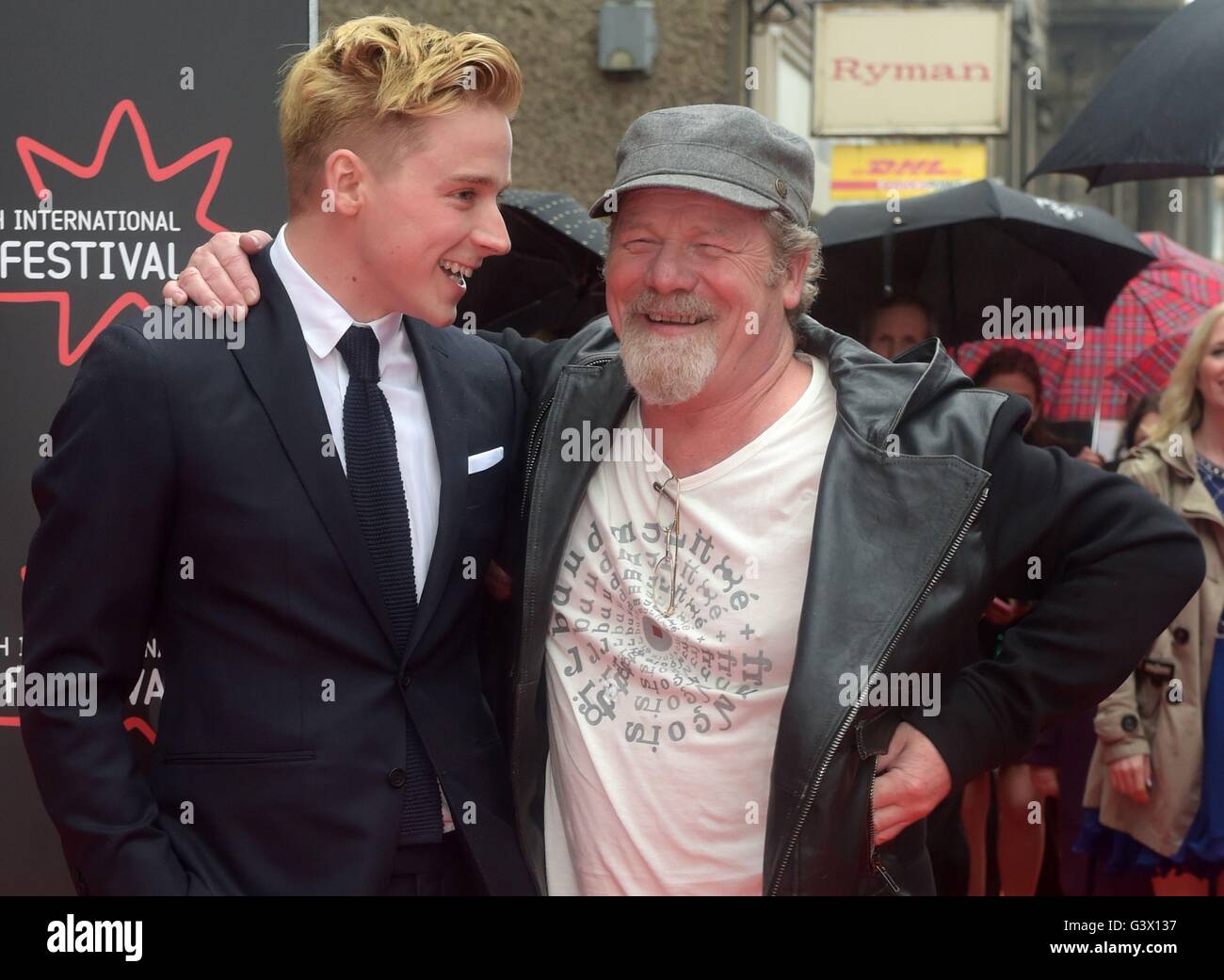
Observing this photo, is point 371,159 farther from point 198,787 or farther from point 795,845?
point 795,845

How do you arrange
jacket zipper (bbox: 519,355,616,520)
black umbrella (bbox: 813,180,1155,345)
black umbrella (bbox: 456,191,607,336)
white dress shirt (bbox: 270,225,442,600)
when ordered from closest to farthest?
white dress shirt (bbox: 270,225,442,600) < jacket zipper (bbox: 519,355,616,520) < black umbrella (bbox: 456,191,607,336) < black umbrella (bbox: 813,180,1155,345)

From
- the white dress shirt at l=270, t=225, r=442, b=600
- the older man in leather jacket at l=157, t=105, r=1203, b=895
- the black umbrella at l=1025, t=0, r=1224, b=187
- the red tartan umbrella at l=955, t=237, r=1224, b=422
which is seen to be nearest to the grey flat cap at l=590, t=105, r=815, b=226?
→ the older man in leather jacket at l=157, t=105, r=1203, b=895

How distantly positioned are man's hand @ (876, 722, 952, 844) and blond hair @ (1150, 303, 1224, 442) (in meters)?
2.71

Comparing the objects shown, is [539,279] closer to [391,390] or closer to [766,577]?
[391,390]

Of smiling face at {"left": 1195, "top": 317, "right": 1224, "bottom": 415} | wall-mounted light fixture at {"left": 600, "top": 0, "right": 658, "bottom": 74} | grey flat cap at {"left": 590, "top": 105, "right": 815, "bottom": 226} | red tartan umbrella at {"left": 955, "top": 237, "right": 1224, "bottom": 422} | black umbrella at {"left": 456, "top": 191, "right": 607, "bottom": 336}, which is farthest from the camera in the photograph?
wall-mounted light fixture at {"left": 600, "top": 0, "right": 658, "bottom": 74}

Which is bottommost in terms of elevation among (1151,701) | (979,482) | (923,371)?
(1151,701)

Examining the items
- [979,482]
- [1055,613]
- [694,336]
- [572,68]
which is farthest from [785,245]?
[572,68]

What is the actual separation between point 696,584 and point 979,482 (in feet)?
1.72

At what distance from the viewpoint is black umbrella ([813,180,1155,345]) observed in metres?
5.98

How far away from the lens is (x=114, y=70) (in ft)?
11.1

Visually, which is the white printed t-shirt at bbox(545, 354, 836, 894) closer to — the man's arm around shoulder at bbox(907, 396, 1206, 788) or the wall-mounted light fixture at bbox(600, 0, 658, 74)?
the man's arm around shoulder at bbox(907, 396, 1206, 788)

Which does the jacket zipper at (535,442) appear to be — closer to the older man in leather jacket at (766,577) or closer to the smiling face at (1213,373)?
the older man in leather jacket at (766,577)

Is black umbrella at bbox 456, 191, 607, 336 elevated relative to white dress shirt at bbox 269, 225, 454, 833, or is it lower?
elevated

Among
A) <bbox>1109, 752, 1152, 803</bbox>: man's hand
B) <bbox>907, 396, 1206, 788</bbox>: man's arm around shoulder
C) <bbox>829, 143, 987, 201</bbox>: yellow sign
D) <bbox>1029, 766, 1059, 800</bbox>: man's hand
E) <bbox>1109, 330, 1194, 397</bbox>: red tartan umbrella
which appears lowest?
<bbox>1029, 766, 1059, 800</bbox>: man's hand
